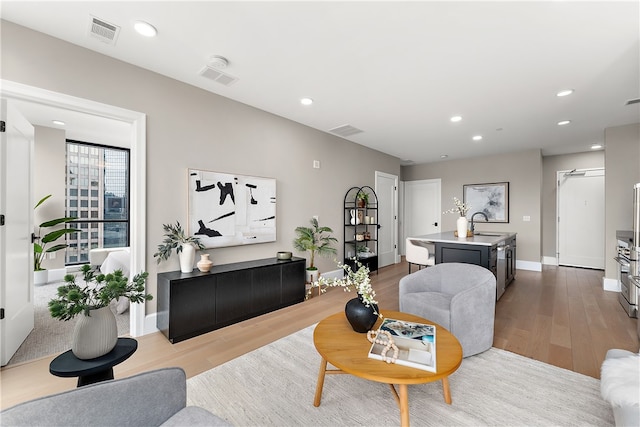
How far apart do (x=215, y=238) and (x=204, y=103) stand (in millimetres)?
1579

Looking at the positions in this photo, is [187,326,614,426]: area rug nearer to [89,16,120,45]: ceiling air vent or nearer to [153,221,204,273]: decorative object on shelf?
[153,221,204,273]: decorative object on shelf

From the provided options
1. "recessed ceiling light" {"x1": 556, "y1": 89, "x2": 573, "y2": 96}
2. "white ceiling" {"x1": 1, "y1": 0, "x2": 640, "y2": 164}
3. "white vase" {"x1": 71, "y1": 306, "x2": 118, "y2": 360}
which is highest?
"white ceiling" {"x1": 1, "y1": 0, "x2": 640, "y2": 164}

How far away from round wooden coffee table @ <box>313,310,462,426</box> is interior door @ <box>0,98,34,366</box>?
101 inches

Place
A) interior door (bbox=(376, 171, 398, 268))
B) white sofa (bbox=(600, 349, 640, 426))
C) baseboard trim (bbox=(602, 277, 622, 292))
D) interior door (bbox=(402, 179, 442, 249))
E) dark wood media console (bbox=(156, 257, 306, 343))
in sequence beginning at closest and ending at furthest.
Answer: white sofa (bbox=(600, 349, 640, 426))
dark wood media console (bbox=(156, 257, 306, 343))
baseboard trim (bbox=(602, 277, 622, 292))
interior door (bbox=(376, 171, 398, 268))
interior door (bbox=(402, 179, 442, 249))

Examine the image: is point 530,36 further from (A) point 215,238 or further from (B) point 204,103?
(A) point 215,238

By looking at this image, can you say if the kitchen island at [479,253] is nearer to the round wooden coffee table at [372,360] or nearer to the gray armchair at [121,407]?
the round wooden coffee table at [372,360]

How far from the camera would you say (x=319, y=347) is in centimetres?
162

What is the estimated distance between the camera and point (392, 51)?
2.33 meters

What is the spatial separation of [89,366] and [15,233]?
76.4 inches

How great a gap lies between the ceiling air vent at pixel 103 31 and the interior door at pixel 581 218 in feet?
26.7

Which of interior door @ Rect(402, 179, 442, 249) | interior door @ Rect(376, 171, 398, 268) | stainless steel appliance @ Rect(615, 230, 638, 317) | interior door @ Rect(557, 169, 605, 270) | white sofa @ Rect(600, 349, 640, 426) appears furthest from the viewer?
interior door @ Rect(402, 179, 442, 249)

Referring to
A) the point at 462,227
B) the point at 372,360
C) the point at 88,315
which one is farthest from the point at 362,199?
the point at 88,315

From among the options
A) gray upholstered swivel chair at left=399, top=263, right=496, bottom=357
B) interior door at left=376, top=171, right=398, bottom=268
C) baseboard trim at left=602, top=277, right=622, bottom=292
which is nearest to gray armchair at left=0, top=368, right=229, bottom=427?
gray upholstered swivel chair at left=399, top=263, right=496, bottom=357

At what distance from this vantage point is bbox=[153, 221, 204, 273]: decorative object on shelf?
109 inches
